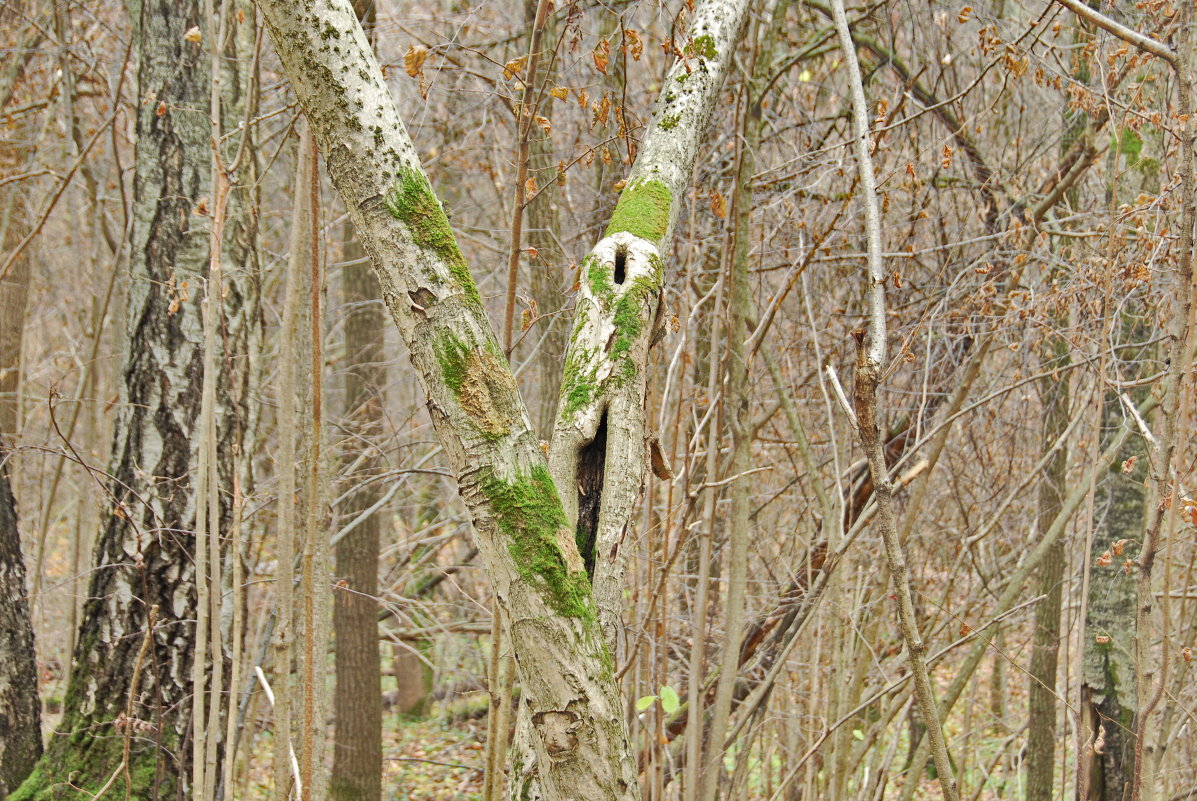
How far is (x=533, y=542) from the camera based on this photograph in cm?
126

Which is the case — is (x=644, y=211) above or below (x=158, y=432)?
above

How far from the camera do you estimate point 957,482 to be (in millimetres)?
4520

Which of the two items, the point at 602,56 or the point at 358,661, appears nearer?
the point at 602,56

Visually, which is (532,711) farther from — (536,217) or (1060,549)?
(1060,549)

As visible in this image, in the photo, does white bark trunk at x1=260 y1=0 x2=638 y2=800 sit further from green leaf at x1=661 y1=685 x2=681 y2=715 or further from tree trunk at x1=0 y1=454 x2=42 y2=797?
tree trunk at x1=0 y1=454 x2=42 y2=797

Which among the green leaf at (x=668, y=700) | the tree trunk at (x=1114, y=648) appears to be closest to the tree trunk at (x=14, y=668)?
the green leaf at (x=668, y=700)

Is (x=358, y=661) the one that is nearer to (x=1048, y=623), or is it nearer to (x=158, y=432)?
(x=158, y=432)

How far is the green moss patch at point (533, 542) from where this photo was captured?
1255 millimetres

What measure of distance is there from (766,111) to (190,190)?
241cm

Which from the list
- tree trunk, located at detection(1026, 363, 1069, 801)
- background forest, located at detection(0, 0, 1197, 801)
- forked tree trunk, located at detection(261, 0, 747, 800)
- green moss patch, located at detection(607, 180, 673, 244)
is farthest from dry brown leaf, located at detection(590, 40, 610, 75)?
tree trunk, located at detection(1026, 363, 1069, 801)

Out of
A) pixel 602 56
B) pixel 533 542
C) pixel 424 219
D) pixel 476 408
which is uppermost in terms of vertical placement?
pixel 602 56

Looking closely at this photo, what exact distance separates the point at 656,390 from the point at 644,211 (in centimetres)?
109

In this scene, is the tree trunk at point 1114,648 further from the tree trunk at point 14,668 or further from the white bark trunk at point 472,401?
the tree trunk at point 14,668

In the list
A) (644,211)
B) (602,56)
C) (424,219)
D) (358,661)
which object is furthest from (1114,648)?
(358,661)
